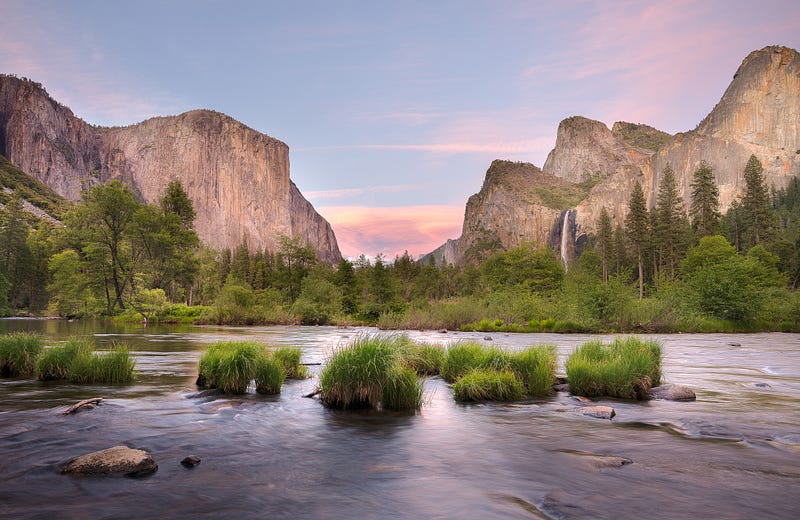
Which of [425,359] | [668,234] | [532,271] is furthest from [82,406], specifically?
[668,234]

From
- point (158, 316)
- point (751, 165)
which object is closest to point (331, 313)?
point (158, 316)

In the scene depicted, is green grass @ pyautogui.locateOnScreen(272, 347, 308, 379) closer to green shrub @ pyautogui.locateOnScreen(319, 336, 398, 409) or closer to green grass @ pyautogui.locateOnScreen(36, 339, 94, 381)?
green shrub @ pyautogui.locateOnScreen(319, 336, 398, 409)

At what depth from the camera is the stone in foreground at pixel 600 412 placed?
1094cm

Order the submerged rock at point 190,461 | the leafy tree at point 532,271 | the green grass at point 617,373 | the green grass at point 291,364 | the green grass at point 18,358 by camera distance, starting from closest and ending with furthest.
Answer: the submerged rock at point 190,461 → the green grass at point 617,373 → the green grass at point 18,358 → the green grass at point 291,364 → the leafy tree at point 532,271

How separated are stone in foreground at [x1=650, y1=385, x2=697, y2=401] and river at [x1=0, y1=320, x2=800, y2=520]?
0.28 metres

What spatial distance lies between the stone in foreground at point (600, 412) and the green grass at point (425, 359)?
21.0 feet

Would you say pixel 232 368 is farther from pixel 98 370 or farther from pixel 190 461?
pixel 190 461

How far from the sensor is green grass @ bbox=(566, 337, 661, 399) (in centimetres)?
1341

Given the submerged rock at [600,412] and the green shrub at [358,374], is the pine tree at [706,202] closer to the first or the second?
the submerged rock at [600,412]

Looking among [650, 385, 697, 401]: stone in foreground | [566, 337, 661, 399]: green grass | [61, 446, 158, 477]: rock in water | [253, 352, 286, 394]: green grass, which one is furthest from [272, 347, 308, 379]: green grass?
[650, 385, 697, 401]: stone in foreground

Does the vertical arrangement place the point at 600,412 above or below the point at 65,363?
below

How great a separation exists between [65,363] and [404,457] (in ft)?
40.4

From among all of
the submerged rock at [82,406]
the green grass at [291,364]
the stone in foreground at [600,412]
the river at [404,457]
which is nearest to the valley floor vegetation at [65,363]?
the river at [404,457]

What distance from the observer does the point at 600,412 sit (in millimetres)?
11078
